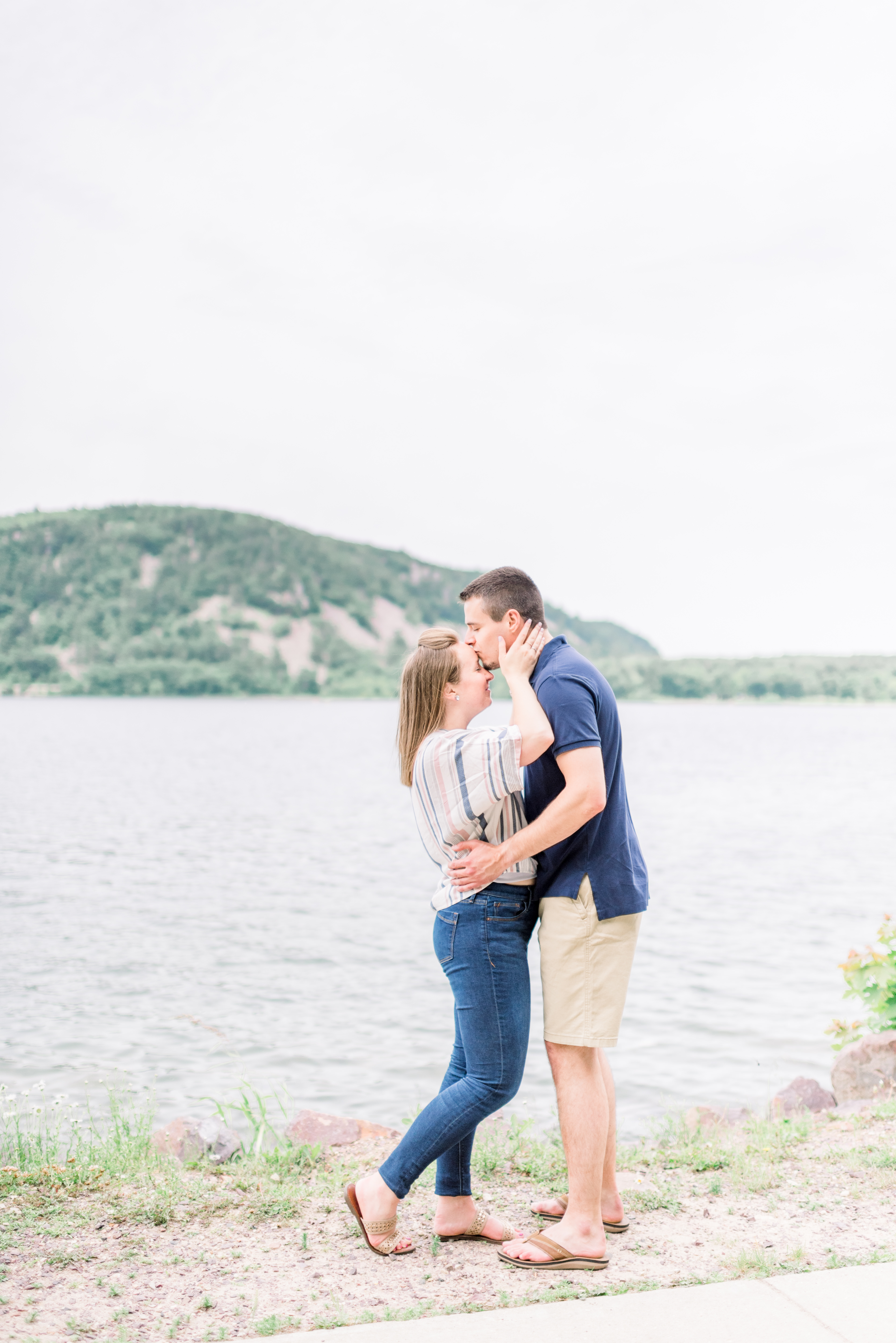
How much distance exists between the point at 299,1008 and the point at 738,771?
48810mm

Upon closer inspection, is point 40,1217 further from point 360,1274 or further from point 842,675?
point 842,675

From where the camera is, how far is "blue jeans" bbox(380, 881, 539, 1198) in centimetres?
388

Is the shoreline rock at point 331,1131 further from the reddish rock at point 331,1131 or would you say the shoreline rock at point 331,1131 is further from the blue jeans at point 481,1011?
the blue jeans at point 481,1011

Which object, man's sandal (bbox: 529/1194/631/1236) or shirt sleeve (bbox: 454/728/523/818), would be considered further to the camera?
man's sandal (bbox: 529/1194/631/1236)

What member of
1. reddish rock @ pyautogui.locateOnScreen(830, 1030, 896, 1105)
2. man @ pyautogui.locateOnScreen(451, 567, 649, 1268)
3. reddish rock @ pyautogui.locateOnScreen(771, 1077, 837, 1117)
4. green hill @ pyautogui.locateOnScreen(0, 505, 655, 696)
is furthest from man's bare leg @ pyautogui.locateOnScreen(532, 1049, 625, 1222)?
green hill @ pyautogui.locateOnScreen(0, 505, 655, 696)

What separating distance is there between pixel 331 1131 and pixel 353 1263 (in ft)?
7.66

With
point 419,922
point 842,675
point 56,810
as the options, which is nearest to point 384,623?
point 842,675

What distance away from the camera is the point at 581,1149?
3.91 meters

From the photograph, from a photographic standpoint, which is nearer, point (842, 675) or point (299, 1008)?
point (299, 1008)

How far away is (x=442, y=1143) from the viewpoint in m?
3.98

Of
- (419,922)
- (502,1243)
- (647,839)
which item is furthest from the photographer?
(647,839)

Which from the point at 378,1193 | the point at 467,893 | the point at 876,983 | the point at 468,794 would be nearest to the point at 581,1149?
the point at 378,1193

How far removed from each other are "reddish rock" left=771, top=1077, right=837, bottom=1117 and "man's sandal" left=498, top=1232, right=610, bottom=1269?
3751 millimetres

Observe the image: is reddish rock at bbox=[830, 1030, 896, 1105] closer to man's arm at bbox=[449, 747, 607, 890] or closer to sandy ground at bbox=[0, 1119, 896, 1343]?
sandy ground at bbox=[0, 1119, 896, 1343]
